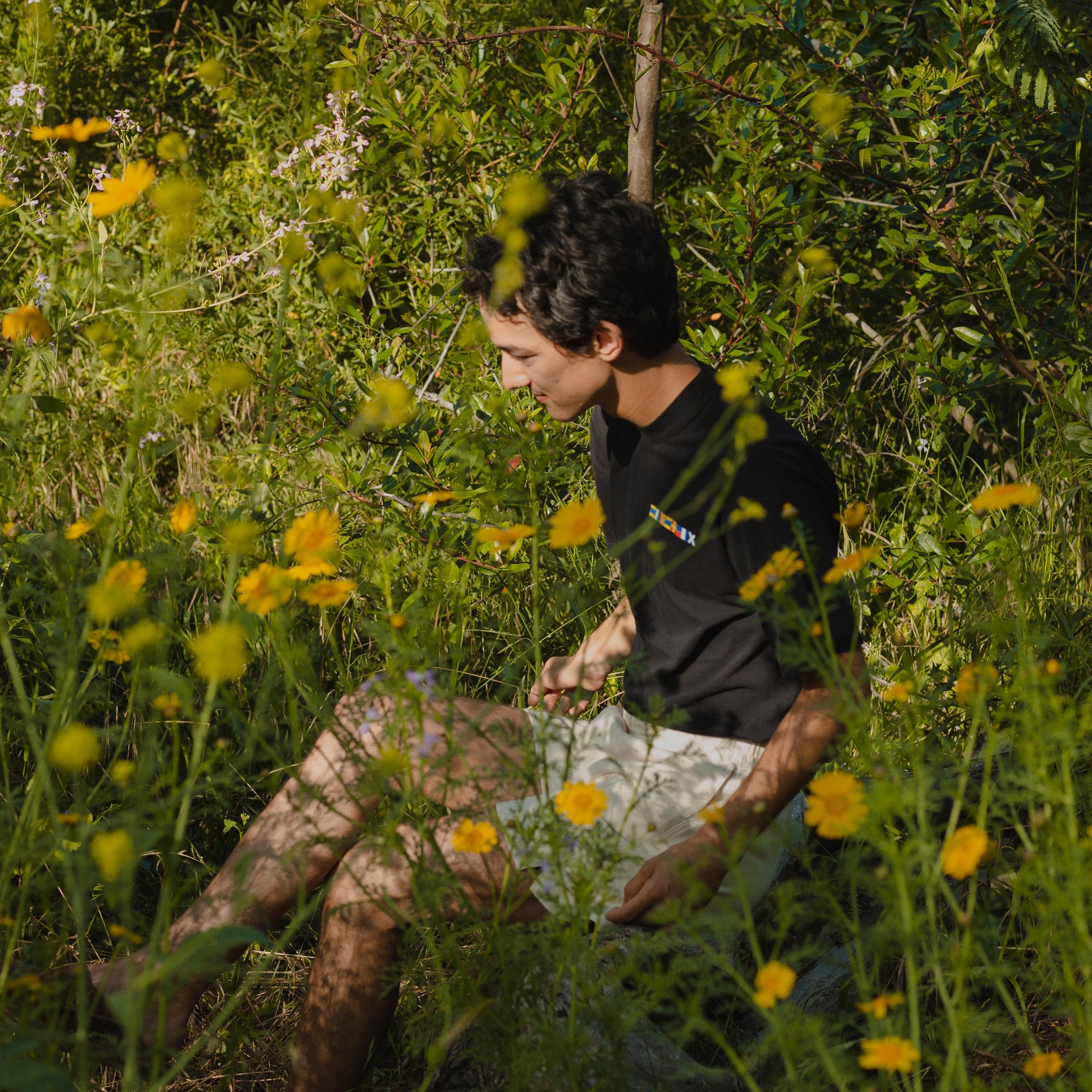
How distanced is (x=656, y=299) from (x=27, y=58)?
210 cm

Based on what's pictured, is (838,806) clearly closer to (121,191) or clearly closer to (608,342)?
(608,342)

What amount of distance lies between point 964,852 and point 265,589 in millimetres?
756

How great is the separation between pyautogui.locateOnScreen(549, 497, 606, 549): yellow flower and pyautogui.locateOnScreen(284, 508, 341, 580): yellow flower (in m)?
0.28

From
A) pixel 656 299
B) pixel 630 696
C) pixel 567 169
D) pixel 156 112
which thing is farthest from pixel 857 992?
pixel 156 112

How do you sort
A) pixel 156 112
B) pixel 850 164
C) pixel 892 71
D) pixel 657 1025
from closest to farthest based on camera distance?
pixel 657 1025 → pixel 892 71 → pixel 850 164 → pixel 156 112

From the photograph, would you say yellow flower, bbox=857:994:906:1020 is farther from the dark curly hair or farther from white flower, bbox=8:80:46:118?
white flower, bbox=8:80:46:118

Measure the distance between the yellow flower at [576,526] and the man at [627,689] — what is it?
179 millimetres

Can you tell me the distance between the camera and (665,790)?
67.8 inches

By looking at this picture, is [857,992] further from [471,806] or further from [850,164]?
[850,164]

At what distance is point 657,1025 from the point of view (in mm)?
1633

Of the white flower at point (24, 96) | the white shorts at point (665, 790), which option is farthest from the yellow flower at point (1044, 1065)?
the white flower at point (24, 96)

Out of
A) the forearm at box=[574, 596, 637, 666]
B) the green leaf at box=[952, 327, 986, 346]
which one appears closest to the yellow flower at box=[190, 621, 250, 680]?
the forearm at box=[574, 596, 637, 666]

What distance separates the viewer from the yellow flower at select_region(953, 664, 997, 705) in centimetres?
110

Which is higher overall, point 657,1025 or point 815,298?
point 815,298
